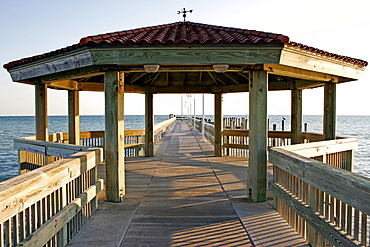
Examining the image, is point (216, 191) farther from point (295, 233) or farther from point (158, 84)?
point (158, 84)

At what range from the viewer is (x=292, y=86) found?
8.57 meters

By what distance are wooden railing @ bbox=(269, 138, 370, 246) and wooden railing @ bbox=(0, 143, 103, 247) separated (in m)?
2.72

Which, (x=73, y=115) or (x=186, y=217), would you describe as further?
(x=73, y=115)

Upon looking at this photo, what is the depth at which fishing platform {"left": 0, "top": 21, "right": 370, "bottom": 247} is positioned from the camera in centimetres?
270

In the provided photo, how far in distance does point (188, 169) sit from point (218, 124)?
2.74 m

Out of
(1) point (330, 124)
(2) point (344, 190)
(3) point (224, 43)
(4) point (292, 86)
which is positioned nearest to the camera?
(2) point (344, 190)

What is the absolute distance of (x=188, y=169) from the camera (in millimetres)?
8219

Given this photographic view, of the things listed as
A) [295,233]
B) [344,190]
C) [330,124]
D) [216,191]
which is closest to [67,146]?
[216,191]

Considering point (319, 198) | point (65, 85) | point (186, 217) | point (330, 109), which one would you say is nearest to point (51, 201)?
point (186, 217)

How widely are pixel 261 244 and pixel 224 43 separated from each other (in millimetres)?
3104

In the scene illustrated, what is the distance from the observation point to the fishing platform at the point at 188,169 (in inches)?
106

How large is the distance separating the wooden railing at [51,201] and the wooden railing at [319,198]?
272 cm

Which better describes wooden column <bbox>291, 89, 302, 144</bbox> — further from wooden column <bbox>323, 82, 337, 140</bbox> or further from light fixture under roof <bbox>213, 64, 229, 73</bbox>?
light fixture under roof <bbox>213, 64, 229, 73</bbox>

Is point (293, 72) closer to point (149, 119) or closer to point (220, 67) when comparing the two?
point (220, 67)
